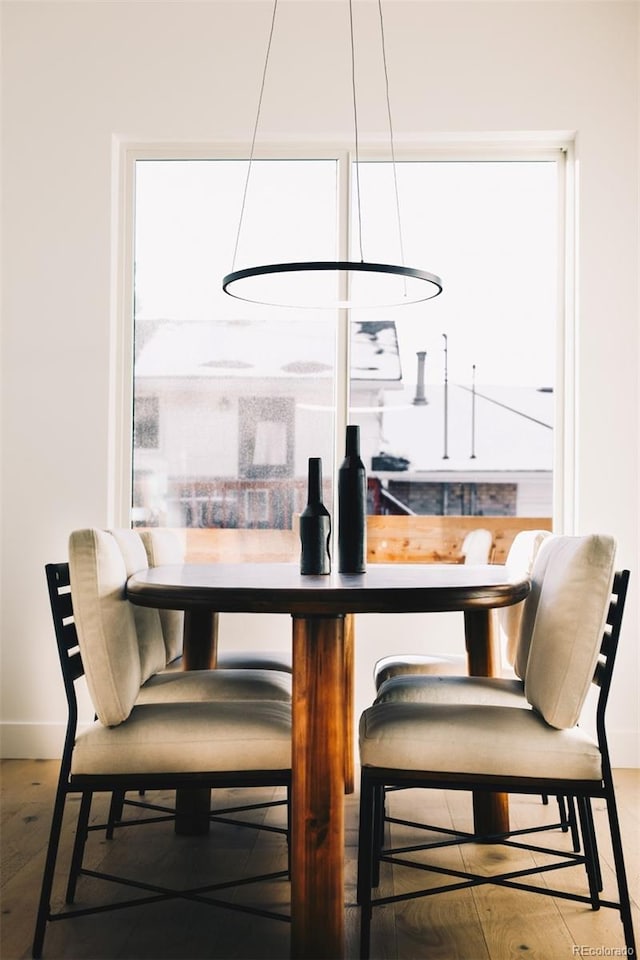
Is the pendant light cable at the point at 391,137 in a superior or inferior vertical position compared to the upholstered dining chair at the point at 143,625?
superior

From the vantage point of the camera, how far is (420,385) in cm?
395

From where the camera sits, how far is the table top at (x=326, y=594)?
1.91 m

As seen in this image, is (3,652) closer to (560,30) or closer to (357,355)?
(357,355)

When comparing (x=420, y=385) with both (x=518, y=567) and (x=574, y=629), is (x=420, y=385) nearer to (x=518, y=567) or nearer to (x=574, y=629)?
(x=518, y=567)

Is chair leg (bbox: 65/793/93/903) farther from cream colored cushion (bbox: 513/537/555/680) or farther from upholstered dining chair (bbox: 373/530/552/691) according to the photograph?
cream colored cushion (bbox: 513/537/555/680)

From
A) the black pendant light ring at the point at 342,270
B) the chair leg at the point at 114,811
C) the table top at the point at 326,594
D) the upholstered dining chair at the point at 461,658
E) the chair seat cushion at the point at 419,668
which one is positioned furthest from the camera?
the chair seat cushion at the point at 419,668

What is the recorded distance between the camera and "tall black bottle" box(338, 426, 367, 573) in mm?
2537

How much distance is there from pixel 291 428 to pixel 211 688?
1.64 m

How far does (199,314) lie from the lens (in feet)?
13.0

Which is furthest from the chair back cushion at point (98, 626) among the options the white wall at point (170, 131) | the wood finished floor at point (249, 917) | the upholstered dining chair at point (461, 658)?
the white wall at point (170, 131)

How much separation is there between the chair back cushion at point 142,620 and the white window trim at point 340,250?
120cm

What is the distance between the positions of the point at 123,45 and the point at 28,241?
3.00 feet

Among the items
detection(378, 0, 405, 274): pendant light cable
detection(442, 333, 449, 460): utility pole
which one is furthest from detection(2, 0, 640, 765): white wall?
detection(442, 333, 449, 460): utility pole

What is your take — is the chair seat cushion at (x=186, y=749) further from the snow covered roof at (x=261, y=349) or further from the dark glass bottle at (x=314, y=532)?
the snow covered roof at (x=261, y=349)
